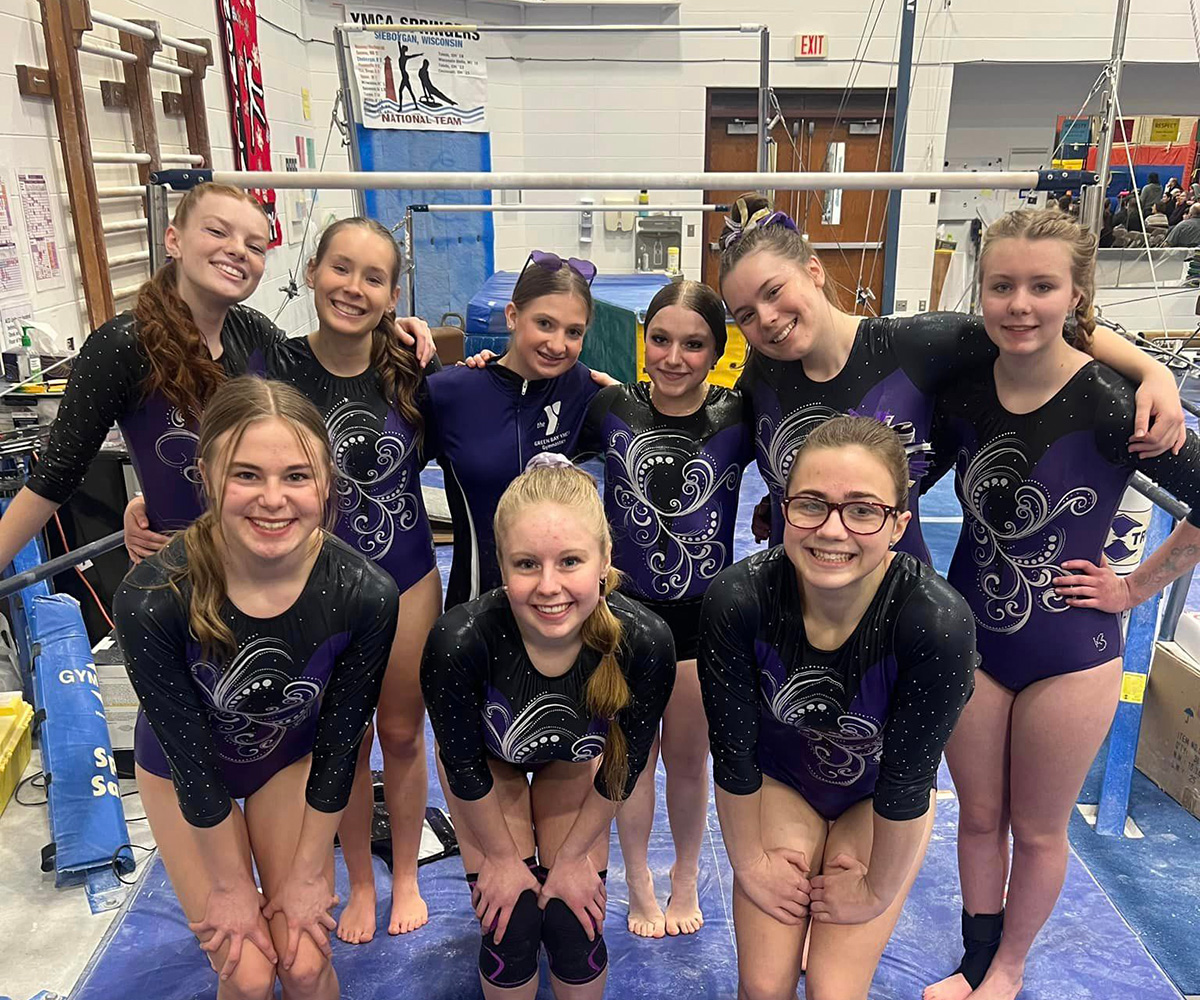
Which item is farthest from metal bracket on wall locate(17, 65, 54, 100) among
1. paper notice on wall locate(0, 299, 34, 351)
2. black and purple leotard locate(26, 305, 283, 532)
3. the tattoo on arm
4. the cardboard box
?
the cardboard box

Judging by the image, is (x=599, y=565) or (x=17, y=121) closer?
(x=599, y=565)

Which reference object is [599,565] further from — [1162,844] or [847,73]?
[847,73]

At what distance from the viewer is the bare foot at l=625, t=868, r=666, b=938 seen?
2.12 metres

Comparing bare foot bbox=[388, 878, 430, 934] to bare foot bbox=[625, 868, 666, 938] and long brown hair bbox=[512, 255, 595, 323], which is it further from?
long brown hair bbox=[512, 255, 595, 323]

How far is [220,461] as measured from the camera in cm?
146

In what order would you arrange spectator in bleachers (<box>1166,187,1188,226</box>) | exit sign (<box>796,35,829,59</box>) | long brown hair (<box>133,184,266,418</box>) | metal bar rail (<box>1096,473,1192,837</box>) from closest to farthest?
long brown hair (<box>133,184,266,418</box>) < metal bar rail (<box>1096,473,1192,837</box>) < spectator in bleachers (<box>1166,187,1188,226</box>) < exit sign (<box>796,35,829,59</box>)

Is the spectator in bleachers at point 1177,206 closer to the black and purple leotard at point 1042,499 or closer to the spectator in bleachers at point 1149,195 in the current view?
the spectator in bleachers at point 1149,195

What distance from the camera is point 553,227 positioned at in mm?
8648

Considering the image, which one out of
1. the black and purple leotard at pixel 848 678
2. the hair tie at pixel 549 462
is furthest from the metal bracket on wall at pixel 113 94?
the black and purple leotard at pixel 848 678

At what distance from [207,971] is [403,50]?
22.6 feet

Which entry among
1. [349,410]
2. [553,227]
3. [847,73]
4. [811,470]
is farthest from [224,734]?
[847,73]

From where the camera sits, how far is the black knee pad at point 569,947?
169cm

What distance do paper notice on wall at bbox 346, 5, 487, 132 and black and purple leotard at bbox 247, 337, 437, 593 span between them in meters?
5.89

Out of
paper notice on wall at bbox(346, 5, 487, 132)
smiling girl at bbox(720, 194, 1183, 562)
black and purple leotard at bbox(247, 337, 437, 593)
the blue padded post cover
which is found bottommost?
the blue padded post cover
